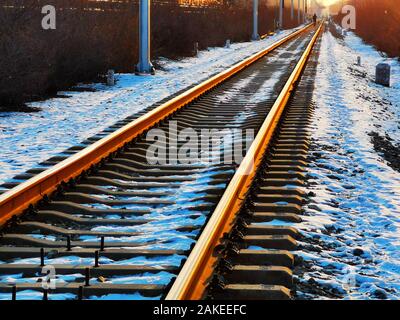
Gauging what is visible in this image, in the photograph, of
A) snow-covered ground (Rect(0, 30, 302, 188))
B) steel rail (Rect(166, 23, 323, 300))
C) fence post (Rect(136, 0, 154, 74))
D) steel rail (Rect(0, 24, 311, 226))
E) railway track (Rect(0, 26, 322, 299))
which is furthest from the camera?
fence post (Rect(136, 0, 154, 74))

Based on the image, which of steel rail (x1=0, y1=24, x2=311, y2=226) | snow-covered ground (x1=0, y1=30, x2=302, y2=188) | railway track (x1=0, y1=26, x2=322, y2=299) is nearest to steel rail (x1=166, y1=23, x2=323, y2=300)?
railway track (x1=0, y1=26, x2=322, y2=299)

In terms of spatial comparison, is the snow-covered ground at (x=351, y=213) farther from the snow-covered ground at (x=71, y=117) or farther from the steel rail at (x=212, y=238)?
the snow-covered ground at (x=71, y=117)

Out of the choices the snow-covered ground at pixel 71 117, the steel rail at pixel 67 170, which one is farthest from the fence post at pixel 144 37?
the steel rail at pixel 67 170

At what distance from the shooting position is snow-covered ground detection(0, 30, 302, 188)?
9.82 metres

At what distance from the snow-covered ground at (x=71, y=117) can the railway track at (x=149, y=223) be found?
733mm

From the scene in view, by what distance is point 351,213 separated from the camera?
22.2ft

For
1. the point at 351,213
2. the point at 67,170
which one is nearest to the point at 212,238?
the point at 351,213

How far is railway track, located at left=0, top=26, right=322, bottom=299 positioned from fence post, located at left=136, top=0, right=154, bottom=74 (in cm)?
1150

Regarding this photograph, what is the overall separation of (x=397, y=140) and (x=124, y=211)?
7435mm

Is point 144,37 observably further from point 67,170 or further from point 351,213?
point 351,213

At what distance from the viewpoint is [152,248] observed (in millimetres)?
5527

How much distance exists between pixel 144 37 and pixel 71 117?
8.80m

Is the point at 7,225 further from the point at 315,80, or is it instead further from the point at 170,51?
the point at 170,51

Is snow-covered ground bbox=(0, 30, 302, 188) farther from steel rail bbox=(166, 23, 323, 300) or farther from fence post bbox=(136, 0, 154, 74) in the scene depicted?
steel rail bbox=(166, 23, 323, 300)
